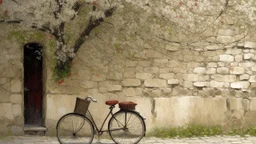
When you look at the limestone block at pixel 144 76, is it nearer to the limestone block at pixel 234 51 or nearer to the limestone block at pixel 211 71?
the limestone block at pixel 211 71

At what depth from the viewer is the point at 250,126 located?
9641 millimetres

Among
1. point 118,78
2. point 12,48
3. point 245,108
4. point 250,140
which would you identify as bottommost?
point 250,140

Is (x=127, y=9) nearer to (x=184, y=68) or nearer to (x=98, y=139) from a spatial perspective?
(x=184, y=68)

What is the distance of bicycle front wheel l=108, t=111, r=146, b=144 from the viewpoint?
8.09 metres

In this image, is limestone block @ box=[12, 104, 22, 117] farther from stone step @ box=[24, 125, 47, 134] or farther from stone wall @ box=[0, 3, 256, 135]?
stone step @ box=[24, 125, 47, 134]

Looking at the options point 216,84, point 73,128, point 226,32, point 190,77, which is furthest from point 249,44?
point 73,128

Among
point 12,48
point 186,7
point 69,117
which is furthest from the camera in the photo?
point 186,7

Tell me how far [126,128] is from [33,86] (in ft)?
7.82

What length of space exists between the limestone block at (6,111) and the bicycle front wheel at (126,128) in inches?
80.5

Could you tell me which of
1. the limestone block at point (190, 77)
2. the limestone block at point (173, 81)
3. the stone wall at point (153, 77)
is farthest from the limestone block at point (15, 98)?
the limestone block at point (190, 77)

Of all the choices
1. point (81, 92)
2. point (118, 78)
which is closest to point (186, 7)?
point (118, 78)

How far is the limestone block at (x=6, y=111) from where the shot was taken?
8.70 meters

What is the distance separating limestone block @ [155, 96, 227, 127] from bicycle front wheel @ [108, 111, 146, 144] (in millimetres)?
1217

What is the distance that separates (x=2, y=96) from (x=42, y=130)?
1.02 meters
